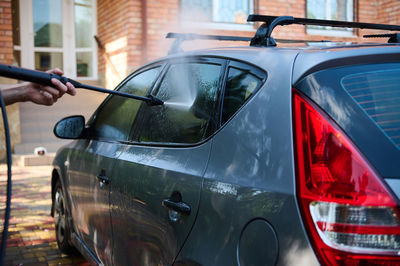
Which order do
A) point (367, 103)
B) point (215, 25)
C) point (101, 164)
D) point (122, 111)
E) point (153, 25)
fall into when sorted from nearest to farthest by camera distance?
1. point (367, 103)
2. point (101, 164)
3. point (122, 111)
4. point (153, 25)
5. point (215, 25)

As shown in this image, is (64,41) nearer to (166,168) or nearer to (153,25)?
(153,25)

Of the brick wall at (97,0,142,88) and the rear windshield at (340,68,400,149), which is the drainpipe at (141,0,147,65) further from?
the rear windshield at (340,68,400,149)

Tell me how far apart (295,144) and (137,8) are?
9.81 m

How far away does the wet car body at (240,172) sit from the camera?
5.24 ft

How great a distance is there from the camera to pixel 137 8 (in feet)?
35.8

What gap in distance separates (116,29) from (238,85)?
34.1ft

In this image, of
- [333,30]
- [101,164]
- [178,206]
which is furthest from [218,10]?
[178,206]

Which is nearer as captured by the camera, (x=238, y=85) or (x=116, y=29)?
(x=238, y=85)

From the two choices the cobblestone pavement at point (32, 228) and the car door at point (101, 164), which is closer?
the car door at point (101, 164)

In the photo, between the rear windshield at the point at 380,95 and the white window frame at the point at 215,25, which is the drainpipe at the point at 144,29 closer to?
the white window frame at the point at 215,25

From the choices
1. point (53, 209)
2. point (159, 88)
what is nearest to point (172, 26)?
point (53, 209)

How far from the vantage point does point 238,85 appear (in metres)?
2.10

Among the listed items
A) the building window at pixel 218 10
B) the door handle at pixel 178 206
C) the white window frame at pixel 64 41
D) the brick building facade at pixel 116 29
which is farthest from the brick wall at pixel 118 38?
the door handle at pixel 178 206

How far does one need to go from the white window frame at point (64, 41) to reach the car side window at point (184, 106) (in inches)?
459
